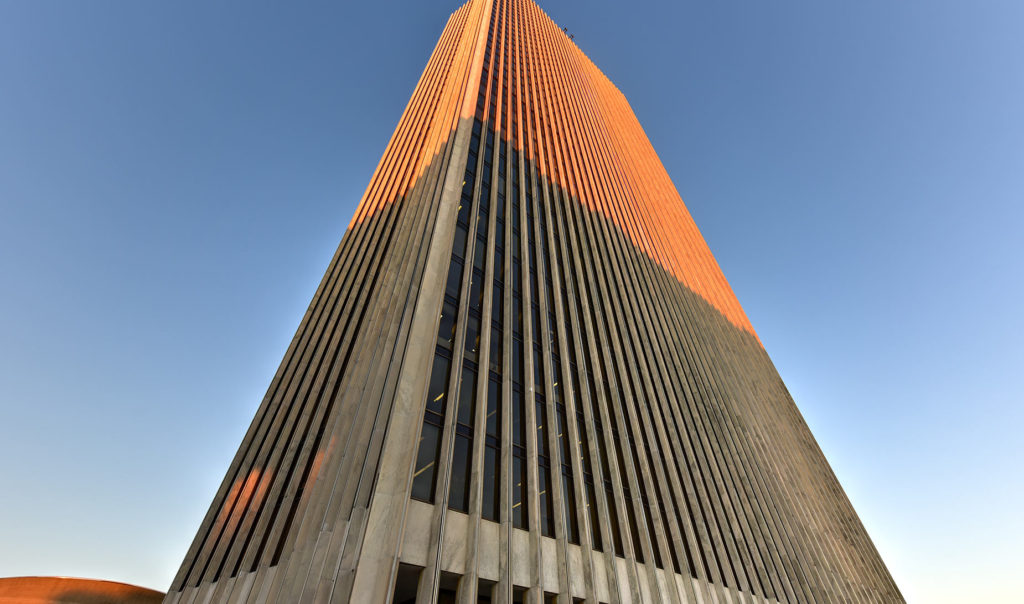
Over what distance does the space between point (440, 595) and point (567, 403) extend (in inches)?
296

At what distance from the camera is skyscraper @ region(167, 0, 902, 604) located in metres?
12.0

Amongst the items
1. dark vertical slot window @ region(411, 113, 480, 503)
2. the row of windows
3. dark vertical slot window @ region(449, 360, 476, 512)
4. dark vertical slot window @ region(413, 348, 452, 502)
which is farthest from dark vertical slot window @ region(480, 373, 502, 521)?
dark vertical slot window @ region(413, 348, 452, 502)

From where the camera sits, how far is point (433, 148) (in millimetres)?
24469

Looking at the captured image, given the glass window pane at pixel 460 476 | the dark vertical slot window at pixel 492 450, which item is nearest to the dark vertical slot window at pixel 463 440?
the glass window pane at pixel 460 476

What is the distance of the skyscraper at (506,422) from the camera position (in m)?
12.0

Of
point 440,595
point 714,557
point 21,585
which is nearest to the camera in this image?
point 440,595

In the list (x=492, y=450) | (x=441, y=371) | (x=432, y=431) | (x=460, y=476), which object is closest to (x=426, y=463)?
(x=432, y=431)

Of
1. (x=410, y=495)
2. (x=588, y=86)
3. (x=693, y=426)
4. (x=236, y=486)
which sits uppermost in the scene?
(x=588, y=86)

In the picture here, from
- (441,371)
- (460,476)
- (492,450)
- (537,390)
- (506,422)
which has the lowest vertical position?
(460,476)

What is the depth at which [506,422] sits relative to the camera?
48.3 ft

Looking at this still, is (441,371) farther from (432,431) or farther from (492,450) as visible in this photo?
(492,450)

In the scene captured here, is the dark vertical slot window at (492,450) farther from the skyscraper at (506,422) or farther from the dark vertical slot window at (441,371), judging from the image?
the dark vertical slot window at (441,371)

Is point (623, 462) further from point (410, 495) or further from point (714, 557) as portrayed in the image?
point (410, 495)

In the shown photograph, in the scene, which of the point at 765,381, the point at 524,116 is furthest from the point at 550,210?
the point at 765,381
